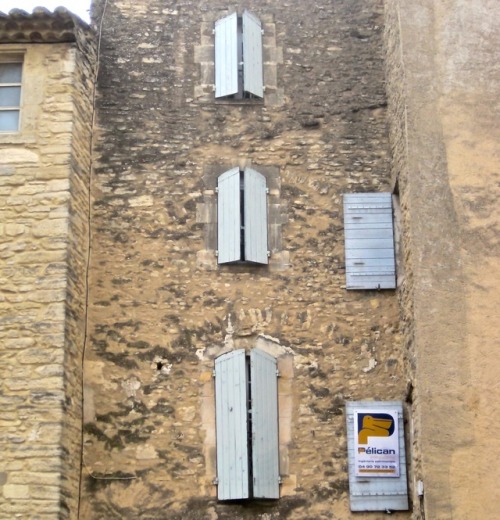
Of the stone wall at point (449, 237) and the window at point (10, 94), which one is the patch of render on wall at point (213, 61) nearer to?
the stone wall at point (449, 237)

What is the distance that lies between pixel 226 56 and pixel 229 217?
2.08m

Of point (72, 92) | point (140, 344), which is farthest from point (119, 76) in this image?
point (140, 344)

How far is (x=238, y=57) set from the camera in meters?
12.4


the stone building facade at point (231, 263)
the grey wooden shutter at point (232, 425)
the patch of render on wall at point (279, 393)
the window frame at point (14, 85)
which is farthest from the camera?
the window frame at point (14, 85)

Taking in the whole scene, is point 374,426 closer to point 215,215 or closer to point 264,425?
point 264,425

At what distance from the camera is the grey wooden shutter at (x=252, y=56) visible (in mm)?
→ 12219

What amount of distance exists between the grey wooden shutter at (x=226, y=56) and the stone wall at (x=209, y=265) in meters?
0.17

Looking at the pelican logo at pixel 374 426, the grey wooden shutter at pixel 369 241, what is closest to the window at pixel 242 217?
the grey wooden shutter at pixel 369 241

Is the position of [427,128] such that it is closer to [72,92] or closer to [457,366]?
[457,366]

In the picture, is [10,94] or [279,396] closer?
[279,396]


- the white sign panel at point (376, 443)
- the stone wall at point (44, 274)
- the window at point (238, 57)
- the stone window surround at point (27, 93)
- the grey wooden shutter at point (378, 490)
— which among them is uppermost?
the window at point (238, 57)

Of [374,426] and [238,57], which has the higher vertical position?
[238,57]

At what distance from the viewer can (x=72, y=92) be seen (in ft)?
37.4

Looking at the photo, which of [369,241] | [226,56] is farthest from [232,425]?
[226,56]
